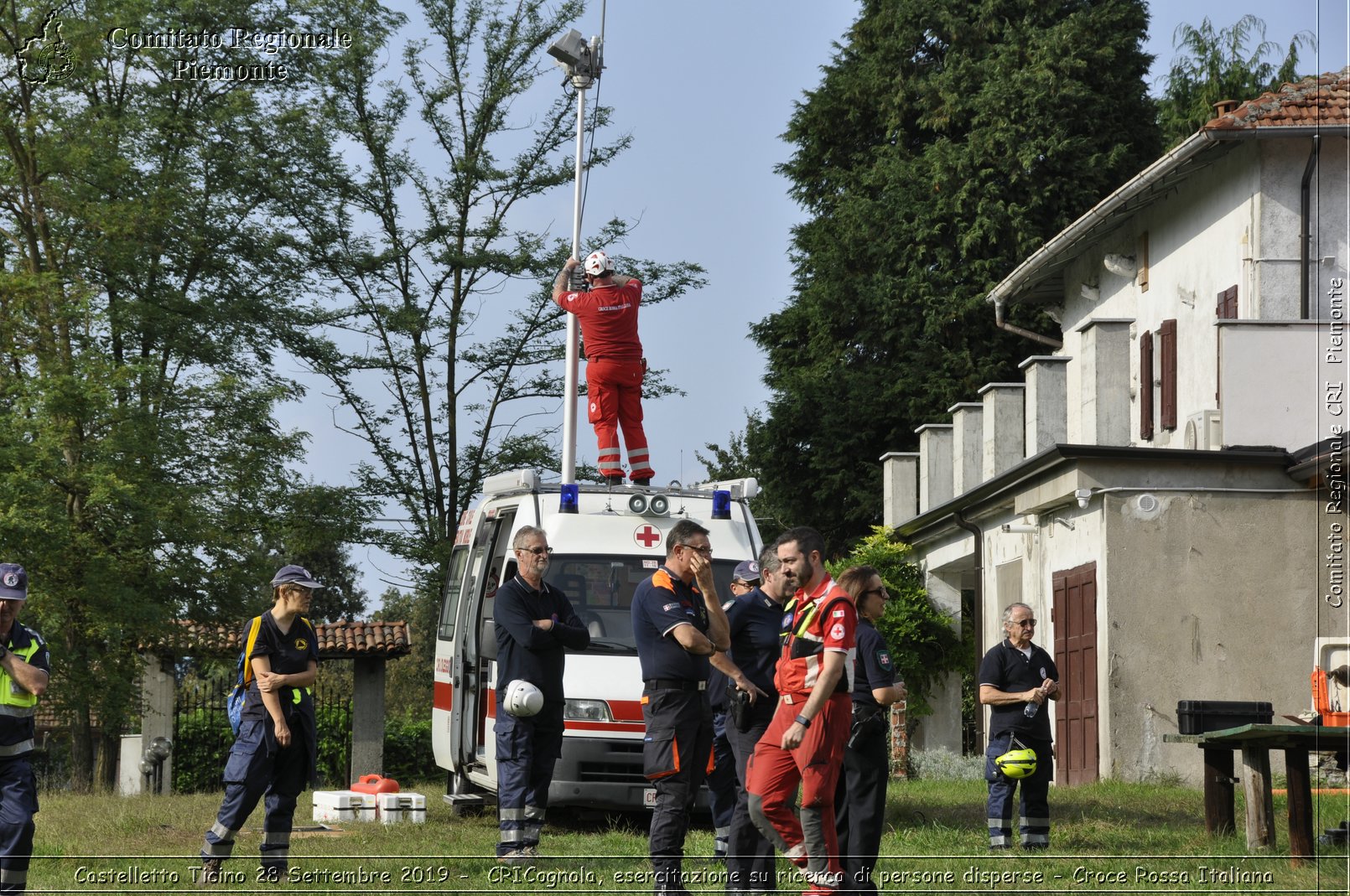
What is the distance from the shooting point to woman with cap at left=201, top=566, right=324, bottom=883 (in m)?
9.16

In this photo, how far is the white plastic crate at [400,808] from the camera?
13469mm

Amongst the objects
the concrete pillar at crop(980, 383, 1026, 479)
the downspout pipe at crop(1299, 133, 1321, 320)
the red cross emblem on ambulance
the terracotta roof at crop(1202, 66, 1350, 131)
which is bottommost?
the red cross emblem on ambulance

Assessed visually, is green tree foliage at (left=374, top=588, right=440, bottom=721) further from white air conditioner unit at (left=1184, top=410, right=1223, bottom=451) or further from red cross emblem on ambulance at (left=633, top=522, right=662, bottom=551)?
red cross emblem on ambulance at (left=633, top=522, right=662, bottom=551)

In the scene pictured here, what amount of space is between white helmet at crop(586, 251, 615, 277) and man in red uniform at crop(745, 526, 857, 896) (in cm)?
685

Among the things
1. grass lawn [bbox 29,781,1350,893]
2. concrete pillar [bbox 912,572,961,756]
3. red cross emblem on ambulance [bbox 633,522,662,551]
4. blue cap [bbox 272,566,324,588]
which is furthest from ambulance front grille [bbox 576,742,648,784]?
concrete pillar [bbox 912,572,961,756]

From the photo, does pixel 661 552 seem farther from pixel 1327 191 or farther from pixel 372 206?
pixel 372 206

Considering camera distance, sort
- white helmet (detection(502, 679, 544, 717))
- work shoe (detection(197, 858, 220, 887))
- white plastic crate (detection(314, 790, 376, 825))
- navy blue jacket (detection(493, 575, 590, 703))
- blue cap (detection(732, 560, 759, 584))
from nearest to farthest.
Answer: work shoe (detection(197, 858, 220, 887))
blue cap (detection(732, 560, 759, 584))
white helmet (detection(502, 679, 544, 717))
navy blue jacket (detection(493, 575, 590, 703))
white plastic crate (detection(314, 790, 376, 825))

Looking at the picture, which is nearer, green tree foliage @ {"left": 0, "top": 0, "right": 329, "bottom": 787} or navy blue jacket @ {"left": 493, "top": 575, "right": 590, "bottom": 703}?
navy blue jacket @ {"left": 493, "top": 575, "right": 590, "bottom": 703}

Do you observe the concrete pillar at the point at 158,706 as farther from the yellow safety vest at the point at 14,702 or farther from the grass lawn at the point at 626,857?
the yellow safety vest at the point at 14,702

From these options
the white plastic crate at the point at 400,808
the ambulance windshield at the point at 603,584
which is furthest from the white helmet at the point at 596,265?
the white plastic crate at the point at 400,808

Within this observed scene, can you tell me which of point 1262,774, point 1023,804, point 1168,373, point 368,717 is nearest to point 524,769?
point 1023,804

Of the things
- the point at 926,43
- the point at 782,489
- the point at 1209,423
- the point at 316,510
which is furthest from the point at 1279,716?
the point at 926,43

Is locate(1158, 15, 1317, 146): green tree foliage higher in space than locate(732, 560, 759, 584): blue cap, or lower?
higher

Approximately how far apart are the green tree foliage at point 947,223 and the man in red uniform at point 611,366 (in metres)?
19.9
